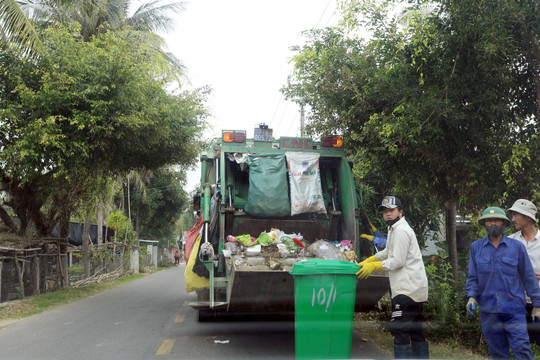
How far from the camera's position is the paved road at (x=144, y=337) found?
20.2ft

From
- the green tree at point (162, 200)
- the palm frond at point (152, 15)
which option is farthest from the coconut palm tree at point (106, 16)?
the green tree at point (162, 200)

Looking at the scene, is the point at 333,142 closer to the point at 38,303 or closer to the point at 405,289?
the point at 405,289

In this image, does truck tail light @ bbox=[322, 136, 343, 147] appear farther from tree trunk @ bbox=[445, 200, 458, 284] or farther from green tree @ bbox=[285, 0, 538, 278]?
tree trunk @ bbox=[445, 200, 458, 284]

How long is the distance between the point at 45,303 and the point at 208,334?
20.5ft

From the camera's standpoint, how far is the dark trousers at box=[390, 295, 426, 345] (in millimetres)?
4777

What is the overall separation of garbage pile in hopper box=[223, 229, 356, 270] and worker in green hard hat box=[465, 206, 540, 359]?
2.16 meters

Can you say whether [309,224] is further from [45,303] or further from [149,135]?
[45,303]

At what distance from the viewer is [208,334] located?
24.3 ft

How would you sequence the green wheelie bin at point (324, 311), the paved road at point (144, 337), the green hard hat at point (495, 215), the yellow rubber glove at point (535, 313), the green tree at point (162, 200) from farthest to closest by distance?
the green tree at point (162, 200) < the paved road at point (144, 337) < the green wheelie bin at point (324, 311) < the green hard hat at point (495, 215) < the yellow rubber glove at point (535, 313)

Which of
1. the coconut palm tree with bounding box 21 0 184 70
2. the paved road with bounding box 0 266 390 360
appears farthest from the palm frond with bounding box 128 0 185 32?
the paved road with bounding box 0 266 390 360

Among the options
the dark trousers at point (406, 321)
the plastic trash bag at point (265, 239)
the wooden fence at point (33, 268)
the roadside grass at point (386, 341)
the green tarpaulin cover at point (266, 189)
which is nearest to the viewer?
the dark trousers at point (406, 321)

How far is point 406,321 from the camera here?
15.7 ft

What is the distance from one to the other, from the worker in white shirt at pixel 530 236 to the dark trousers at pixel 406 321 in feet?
3.35

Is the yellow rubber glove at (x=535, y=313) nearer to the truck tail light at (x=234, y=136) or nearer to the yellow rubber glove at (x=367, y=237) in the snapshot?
the yellow rubber glove at (x=367, y=237)
